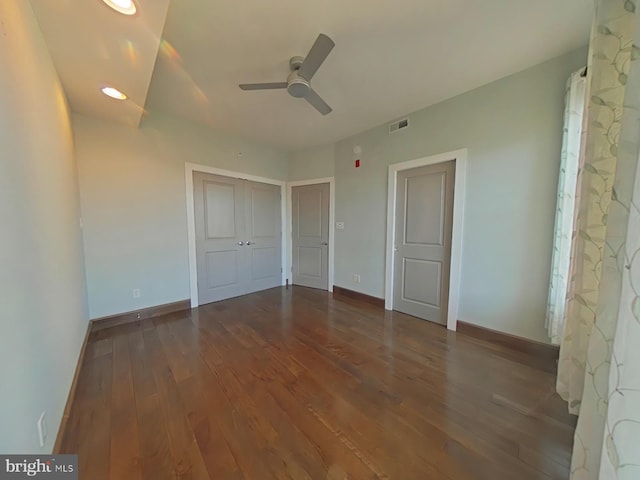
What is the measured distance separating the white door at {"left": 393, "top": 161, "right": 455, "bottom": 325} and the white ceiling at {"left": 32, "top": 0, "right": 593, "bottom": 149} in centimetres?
90

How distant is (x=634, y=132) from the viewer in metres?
0.62

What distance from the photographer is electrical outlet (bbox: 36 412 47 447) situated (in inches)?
38.9

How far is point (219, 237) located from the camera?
11.4 feet

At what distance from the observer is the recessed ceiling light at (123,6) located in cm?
112

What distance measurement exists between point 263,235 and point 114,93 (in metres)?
2.52

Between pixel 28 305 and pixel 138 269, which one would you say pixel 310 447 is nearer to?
pixel 28 305

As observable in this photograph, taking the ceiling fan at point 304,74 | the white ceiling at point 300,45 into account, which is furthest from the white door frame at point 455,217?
the ceiling fan at point 304,74

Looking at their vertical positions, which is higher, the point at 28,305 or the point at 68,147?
the point at 68,147

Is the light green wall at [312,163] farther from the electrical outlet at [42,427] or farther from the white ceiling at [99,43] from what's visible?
the electrical outlet at [42,427]

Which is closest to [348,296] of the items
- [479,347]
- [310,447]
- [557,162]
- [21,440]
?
[479,347]

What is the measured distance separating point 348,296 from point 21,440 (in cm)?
328

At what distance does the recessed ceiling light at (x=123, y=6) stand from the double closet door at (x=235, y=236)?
2149mm

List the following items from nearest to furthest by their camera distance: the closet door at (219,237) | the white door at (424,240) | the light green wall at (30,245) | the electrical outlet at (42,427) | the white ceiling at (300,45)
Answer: the light green wall at (30,245), the electrical outlet at (42,427), the white ceiling at (300,45), the white door at (424,240), the closet door at (219,237)

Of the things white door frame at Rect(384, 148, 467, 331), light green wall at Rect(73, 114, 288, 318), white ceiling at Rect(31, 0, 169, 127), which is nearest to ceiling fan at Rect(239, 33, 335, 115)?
white ceiling at Rect(31, 0, 169, 127)
